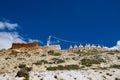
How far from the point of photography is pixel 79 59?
50.2m

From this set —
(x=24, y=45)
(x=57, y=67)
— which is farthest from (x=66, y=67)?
(x=24, y=45)

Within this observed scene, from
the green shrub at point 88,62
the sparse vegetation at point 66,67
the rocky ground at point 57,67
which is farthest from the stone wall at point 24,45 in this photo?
the sparse vegetation at point 66,67

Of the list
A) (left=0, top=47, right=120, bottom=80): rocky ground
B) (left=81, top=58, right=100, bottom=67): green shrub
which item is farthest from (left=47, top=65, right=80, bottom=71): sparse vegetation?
(left=81, top=58, right=100, bottom=67): green shrub

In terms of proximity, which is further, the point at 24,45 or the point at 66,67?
the point at 24,45

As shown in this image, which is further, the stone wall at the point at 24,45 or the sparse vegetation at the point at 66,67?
the stone wall at the point at 24,45

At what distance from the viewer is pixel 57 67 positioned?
42.1 meters

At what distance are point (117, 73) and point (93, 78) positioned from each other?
178 inches

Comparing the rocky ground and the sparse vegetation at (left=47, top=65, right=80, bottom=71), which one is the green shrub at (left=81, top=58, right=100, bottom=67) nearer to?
the rocky ground

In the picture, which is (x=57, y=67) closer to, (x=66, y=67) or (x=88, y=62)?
(x=66, y=67)

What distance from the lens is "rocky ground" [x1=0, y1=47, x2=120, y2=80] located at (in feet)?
114

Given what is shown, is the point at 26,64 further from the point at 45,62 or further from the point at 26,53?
the point at 26,53

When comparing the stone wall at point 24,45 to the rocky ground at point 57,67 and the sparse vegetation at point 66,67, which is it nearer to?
the rocky ground at point 57,67

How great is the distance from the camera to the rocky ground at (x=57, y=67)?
114 ft

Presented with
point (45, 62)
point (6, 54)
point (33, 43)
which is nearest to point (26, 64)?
point (45, 62)
